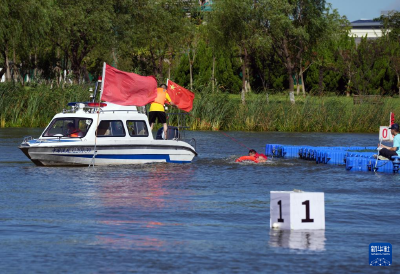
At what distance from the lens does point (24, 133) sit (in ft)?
139

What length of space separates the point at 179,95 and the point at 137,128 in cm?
276

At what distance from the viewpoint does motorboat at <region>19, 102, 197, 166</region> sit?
82.8 feet

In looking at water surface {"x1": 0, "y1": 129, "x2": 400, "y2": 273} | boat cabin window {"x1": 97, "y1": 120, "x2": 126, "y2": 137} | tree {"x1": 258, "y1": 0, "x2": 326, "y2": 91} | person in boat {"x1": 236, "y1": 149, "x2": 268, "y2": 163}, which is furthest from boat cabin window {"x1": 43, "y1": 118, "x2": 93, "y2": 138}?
tree {"x1": 258, "y1": 0, "x2": 326, "y2": 91}

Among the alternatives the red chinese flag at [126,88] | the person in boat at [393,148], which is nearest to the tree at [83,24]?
the red chinese flag at [126,88]

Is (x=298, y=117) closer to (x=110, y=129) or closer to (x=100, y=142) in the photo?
(x=110, y=129)

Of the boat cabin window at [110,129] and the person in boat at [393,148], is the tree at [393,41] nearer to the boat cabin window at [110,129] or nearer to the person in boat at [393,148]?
the person in boat at [393,148]

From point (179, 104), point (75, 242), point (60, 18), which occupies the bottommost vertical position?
point (75, 242)

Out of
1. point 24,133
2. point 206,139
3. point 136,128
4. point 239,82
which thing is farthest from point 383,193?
point 239,82

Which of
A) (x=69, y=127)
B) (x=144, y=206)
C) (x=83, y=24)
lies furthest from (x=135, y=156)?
(x=83, y=24)

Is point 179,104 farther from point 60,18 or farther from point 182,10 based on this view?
point 182,10

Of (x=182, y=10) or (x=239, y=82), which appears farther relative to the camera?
(x=239, y=82)

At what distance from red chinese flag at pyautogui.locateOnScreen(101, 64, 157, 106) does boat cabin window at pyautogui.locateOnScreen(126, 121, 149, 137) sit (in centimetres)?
59

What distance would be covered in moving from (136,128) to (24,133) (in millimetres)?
17048

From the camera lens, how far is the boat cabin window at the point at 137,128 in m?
26.6
